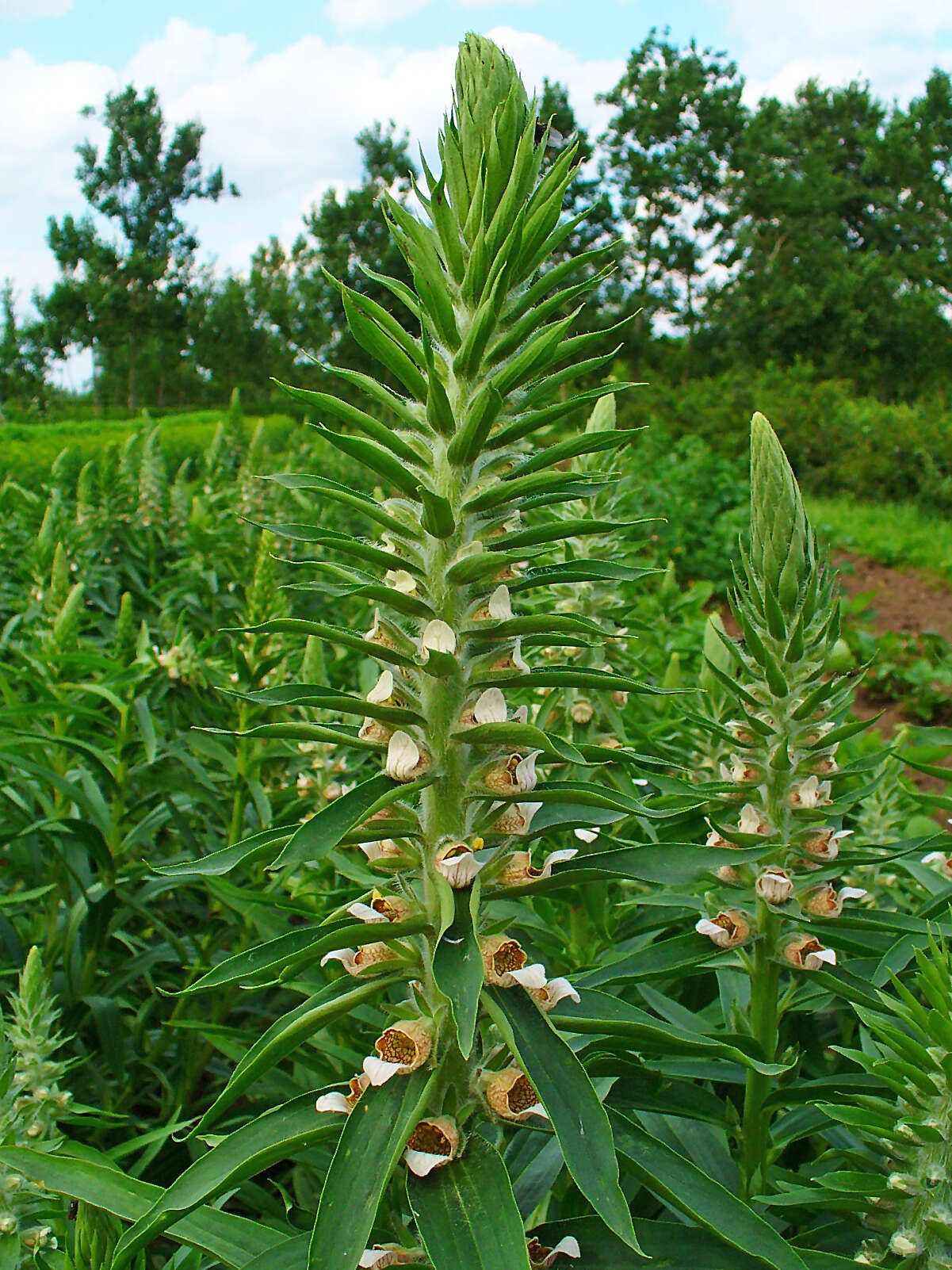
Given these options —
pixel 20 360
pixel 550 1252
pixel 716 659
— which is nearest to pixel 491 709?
pixel 550 1252

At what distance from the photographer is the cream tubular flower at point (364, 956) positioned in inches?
42.1

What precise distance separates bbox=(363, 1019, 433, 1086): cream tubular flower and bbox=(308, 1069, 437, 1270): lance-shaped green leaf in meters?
0.03

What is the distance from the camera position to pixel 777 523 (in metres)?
1.52

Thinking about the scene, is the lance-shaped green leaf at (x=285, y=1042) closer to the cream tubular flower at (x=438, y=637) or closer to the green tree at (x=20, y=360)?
the cream tubular flower at (x=438, y=637)

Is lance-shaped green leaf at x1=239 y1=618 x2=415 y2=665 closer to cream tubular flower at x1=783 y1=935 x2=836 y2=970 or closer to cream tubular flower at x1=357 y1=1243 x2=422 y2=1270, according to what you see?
cream tubular flower at x1=357 y1=1243 x2=422 y2=1270

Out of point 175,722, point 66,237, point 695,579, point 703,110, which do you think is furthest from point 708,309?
point 175,722

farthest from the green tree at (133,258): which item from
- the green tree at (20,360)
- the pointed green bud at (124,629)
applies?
the pointed green bud at (124,629)

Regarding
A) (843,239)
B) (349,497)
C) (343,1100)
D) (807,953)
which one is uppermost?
(843,239)

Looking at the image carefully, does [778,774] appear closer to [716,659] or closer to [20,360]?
[716,659]

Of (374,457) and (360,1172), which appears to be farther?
(374,457)

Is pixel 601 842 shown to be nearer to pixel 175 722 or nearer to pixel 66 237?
pixel 175 722

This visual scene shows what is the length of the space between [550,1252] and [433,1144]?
0.23 metres

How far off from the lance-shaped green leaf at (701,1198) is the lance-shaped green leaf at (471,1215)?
0.15 meters

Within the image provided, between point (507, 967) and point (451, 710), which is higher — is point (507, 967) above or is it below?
below
